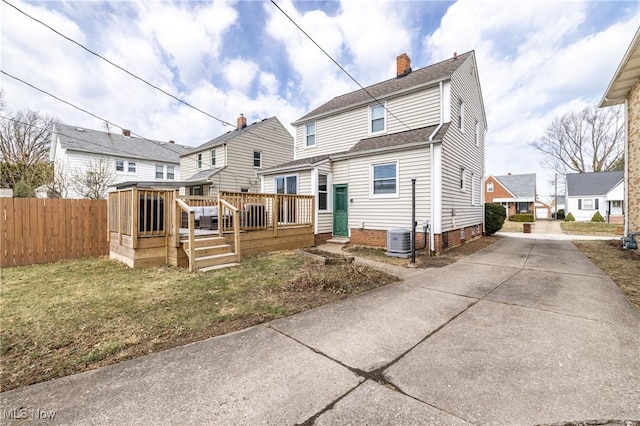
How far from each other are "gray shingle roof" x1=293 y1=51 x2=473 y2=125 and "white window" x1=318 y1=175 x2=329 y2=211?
3930 mm

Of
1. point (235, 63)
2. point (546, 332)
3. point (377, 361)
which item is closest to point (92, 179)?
point (235, 63)

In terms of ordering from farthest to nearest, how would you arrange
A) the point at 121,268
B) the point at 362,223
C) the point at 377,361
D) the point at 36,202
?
the point at 362,223, the point at 36,202, the point at 121,268, the point at 377,361

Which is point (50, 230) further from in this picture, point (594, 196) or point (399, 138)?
point (594, 196)

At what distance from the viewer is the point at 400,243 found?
851 centimetres

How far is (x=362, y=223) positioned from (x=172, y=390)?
898 centimetres

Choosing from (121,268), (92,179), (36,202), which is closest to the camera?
(121,268)

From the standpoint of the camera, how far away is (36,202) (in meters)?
7.37

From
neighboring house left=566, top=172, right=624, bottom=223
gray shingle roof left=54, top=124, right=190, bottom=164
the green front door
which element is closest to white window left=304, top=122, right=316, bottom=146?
the green front door

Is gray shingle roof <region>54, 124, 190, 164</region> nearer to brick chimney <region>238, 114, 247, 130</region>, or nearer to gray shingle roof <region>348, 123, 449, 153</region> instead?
brick chimney <region>238, 114, 247, 130</region>

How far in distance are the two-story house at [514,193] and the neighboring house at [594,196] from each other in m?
4.01

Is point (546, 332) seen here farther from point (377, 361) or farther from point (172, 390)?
point (172, 390)

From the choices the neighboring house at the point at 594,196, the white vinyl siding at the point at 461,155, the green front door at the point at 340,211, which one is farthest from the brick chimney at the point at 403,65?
the neighboring house at the point at 594,196

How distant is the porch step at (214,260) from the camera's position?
21.3 ft

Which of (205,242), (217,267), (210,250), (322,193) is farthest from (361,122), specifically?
(217,267)
